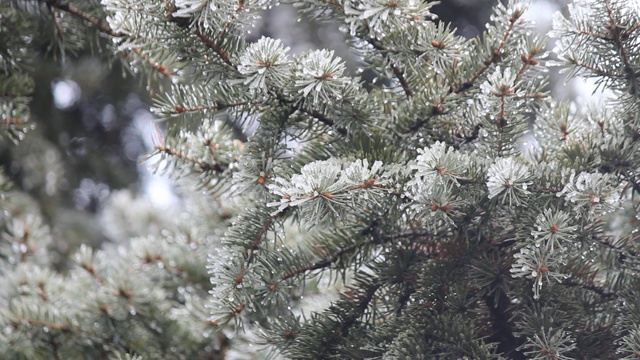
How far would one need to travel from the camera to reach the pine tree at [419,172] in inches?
30.3

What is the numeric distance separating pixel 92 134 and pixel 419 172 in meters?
2.92

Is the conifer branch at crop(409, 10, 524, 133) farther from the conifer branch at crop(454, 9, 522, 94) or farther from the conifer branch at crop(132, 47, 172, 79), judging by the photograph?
the conifer branch at crop(132, 47, 172, 79)

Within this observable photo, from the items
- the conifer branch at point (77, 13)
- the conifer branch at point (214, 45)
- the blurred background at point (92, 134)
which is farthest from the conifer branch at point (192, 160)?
the blurred background at point (92, 134)

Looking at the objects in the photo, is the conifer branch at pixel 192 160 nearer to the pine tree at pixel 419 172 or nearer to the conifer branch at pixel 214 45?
the pine tree at pixel 419 172

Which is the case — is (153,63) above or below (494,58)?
above

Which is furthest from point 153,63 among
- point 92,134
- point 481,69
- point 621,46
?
point 92,134

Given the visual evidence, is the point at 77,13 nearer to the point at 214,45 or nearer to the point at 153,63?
the point at 153,63

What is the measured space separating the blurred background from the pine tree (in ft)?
5.36

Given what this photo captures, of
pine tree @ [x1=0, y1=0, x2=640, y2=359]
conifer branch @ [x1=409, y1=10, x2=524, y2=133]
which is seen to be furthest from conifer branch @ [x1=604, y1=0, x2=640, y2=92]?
conifer branch @ [x1=409, y1=10, x2=524, y2=133]

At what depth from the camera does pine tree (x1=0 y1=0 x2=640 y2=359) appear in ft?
2.53

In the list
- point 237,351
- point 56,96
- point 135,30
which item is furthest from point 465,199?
point 56,96

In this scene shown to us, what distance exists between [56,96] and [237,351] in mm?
2208

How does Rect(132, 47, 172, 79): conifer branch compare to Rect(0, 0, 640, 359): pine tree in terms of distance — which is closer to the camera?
Rect(0, 0, 640, 359): pine tree

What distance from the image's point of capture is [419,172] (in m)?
0.73
